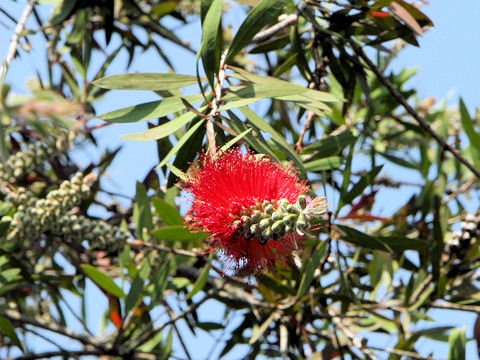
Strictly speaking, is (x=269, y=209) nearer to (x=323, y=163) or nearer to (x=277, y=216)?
(x=277, y=216)

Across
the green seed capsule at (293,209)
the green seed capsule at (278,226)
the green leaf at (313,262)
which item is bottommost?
the green seed capsule at (278,226)

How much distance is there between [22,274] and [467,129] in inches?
63.6

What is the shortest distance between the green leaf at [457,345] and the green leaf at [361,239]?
0.48m

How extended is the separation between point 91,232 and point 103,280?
151 mm

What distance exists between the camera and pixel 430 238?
2324 millimetres

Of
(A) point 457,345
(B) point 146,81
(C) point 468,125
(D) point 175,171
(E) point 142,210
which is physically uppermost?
(C) point 468,125

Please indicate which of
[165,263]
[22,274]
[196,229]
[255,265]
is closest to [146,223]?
[165,263]

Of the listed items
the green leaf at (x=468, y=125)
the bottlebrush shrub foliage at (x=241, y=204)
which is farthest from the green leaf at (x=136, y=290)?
the green leaf at (x=468, y=125)

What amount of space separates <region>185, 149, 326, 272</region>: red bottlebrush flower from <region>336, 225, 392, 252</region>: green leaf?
46 cm

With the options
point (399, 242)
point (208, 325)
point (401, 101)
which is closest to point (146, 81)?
point (401, 101)

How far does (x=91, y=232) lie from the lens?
198 centimetres

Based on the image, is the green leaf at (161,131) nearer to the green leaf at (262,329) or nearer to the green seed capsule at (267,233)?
the green seed capsule at (267,233)

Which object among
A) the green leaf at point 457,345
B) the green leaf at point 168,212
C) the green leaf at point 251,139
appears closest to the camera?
the green leaf at point 251,139

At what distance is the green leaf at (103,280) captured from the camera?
1904 mm
